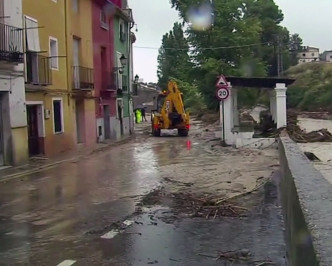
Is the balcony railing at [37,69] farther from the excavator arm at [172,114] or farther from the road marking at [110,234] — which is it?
the excavator arm at [172,114]

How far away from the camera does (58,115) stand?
20.8m

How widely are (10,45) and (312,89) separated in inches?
2479

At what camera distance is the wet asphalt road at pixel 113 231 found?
18.6ft

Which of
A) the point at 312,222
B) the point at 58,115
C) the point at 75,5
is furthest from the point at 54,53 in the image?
the point at 312,222

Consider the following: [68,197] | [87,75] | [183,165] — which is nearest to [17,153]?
[183,165]

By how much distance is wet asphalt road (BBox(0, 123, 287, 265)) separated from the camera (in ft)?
18.6

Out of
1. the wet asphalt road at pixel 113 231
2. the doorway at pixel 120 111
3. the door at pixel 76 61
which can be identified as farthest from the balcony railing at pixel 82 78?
the wet asphalt road at pixel 113 231

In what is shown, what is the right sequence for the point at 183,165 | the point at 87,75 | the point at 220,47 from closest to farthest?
the point at 183,165 → the point at 87,75 → the point at 220,47

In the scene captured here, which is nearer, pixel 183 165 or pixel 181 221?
pixel 181 221

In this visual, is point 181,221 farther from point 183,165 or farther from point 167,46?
point 167,46

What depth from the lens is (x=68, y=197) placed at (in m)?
9.91

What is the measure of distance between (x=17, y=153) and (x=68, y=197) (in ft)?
22.1

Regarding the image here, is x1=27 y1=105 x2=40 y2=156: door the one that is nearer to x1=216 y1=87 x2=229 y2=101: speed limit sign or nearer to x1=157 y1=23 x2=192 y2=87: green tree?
x1=216 y1=87 x2=229 y2=101: speed limit sign

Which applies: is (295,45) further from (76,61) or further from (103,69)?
(76,61)
